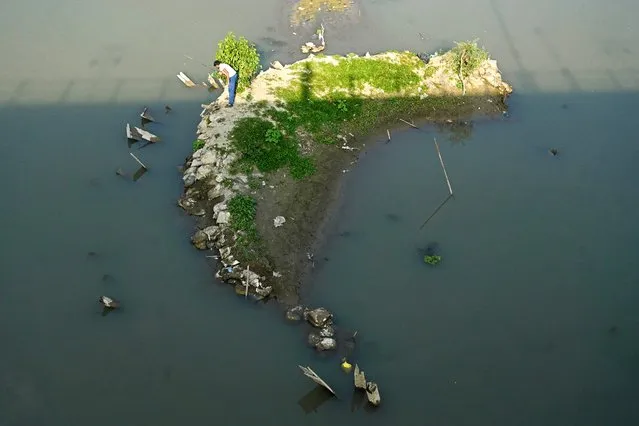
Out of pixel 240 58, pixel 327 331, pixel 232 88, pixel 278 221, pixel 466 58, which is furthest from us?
pixel 466 58

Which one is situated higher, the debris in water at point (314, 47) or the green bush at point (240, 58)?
the green bush at point (240, 58)

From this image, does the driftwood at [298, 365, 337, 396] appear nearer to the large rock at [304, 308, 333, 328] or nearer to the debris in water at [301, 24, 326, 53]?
the large rock at [304, 308, 333, 328]

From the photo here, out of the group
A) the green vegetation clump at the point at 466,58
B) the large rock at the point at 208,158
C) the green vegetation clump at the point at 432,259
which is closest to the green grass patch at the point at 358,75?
the green vegetation clump at the point at 466,58

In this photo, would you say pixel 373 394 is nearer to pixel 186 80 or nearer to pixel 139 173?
pixel 139 173

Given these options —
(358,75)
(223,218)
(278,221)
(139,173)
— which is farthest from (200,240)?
(358,75)

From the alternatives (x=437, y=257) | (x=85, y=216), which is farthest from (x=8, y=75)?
(x=437, y=257)

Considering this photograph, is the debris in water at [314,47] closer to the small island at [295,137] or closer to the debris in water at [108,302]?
the small island at [295,137]

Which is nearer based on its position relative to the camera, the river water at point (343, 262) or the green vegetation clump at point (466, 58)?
the river water at point (343, 262)

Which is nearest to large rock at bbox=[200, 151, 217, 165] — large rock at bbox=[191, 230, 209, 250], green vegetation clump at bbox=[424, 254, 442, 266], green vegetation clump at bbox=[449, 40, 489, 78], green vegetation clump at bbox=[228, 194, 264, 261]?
green vegetation clump at bbox=[228, 194, 264, 261]
